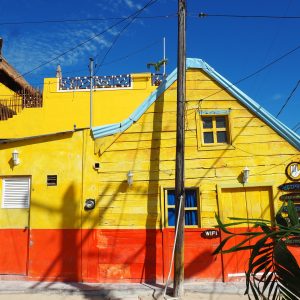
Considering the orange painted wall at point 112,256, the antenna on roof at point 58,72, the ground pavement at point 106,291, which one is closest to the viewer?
the ground pavement at point 106,291

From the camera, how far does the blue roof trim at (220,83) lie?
9.49 meters

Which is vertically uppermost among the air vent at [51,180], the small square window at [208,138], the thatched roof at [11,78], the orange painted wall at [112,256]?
the thatched roof at [11,78]

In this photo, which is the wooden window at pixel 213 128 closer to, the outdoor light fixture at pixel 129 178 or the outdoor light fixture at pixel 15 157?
the outdoor light fixture at pixel 129 178

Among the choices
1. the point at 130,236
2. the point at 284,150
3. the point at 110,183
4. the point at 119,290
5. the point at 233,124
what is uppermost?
the point at 233,124

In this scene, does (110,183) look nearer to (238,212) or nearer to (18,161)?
(18,161)

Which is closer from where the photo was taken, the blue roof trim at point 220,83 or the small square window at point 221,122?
the blue roof trim at point 220,83

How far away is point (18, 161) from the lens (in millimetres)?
9773

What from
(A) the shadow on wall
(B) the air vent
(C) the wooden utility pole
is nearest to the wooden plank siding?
(A) the shadow on wall

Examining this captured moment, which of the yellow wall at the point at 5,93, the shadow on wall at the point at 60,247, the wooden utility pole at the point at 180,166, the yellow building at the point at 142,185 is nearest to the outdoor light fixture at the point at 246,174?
the yellow building at the point at 142,185

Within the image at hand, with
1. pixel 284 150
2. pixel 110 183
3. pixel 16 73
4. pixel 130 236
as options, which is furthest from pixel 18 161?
pixel 16 73

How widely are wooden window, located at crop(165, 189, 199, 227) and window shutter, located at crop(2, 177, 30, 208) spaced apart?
3.46 metres

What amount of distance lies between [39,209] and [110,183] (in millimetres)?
1828

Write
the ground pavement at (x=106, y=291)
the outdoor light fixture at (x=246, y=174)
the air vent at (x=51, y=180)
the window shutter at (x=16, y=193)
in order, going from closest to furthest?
1. the ground pavement at (x=106, y=291)
2. the outdoor light fixture at (x=246, y=174)
3. the air vent at (x=51, y=180)
4. the window shutter at (x=16, y=193)

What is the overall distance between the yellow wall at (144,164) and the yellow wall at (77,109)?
21.6ft
